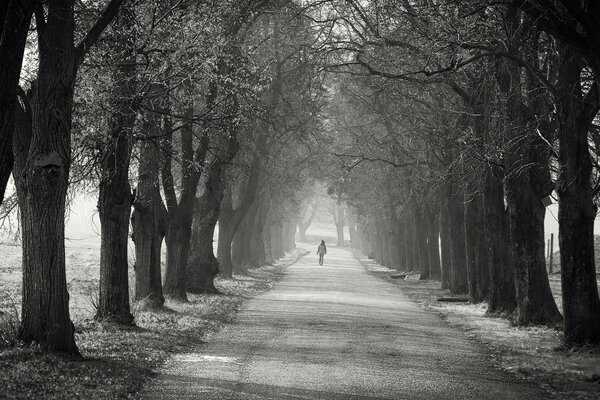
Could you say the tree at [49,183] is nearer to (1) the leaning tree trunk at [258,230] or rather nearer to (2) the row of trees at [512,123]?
(2) the row of trees at [512,123]

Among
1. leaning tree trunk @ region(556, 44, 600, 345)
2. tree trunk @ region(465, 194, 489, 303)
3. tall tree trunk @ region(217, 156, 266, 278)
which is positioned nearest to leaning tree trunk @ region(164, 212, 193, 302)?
tree trunk @ region(465, 194, 489, 303)

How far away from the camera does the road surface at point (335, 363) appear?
10391mm

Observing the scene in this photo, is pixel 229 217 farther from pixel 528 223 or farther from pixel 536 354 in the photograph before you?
pixel 536 354

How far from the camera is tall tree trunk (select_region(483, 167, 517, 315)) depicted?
2234 centimetres

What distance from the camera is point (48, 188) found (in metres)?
11.9

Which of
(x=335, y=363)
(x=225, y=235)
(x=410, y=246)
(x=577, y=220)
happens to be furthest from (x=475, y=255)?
(x=410, y=246)

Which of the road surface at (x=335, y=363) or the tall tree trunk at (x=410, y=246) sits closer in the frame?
the road surface at (x=335, y=363)

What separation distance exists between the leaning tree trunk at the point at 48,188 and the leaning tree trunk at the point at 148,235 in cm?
787

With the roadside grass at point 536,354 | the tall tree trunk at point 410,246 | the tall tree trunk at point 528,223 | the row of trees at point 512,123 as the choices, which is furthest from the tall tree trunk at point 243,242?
the tall tree trunk at point 528,223

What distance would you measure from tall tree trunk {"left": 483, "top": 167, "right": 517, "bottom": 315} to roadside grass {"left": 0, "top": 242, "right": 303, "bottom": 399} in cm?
659

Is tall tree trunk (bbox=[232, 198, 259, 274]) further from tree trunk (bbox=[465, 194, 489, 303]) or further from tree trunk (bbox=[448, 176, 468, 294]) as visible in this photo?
tree trunk (bbox=[465, 194, 489, 303])

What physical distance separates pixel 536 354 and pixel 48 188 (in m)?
8.22

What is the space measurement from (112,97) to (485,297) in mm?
15102

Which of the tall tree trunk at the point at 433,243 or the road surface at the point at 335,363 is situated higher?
the tall tree trunk at the point at 433,243
